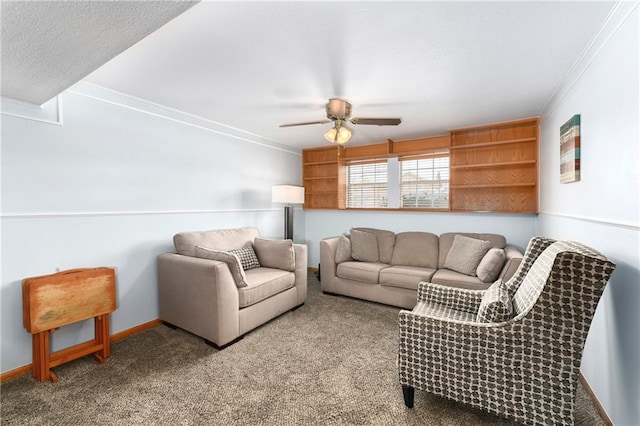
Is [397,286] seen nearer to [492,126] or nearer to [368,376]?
[368,376]

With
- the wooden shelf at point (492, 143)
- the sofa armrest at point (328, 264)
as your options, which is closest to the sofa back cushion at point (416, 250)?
the sofa armrest at point (328, 264)

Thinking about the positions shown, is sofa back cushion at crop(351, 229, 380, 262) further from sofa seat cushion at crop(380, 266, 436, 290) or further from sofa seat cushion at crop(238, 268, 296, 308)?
sofa seat cushion at crop(238, 268, 296, 308)

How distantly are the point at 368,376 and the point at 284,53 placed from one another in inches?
92.6

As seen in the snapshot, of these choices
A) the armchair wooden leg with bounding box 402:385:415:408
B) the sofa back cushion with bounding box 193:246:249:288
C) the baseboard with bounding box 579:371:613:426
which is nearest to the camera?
the baseboard with bounding box 579:371:613:426

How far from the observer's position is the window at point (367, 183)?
4738 mm

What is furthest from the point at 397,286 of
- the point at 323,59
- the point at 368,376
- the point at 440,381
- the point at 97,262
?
the point at 97,262

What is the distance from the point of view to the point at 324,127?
3836 millimetres

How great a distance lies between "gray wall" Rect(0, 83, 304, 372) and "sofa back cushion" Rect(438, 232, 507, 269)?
289 cm

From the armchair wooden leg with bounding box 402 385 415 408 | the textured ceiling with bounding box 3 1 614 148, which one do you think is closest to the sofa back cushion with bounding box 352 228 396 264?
the textured ceiling with bounding box 3 1 614 148

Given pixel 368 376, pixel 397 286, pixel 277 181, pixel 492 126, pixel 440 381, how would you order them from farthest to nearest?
1. pixel 277 181
2. pixel 492 126
3. pixel 397 286
4. pixel 368 376
5. pixel 440 381

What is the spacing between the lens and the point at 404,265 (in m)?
3.82

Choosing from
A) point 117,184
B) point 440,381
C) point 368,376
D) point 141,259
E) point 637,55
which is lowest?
point 368,376

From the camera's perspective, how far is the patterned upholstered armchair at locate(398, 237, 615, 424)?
1.31 m

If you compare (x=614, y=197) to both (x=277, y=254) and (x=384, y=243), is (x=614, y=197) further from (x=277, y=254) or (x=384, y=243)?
(x=277, y=254)
